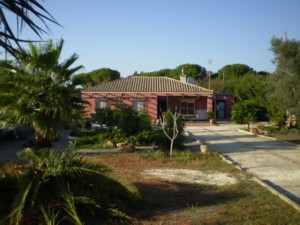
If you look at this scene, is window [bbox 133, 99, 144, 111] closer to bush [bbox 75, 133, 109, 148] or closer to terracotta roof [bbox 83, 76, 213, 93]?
terracotta roof [bbox 83, 76, 213, 93]

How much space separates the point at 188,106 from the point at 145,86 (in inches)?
190

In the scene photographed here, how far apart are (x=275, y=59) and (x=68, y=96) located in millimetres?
10516

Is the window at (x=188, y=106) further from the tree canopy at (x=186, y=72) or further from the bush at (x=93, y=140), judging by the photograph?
the tree canopy at (x=186, y=72)

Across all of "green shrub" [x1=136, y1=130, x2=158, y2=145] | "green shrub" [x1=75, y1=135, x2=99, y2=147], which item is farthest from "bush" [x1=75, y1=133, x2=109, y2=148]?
"green shrub" [x1=136, y1=130, x2=158, y2=145]

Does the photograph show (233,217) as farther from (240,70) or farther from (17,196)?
(240,70)

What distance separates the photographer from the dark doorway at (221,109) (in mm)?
40500

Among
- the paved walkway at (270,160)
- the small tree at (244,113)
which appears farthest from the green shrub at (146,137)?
the small tree at (244,113)

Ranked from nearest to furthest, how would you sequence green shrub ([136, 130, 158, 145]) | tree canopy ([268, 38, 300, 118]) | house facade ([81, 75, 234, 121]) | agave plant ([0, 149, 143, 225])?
agave plant ([0, 149, 143, 225])
tree canopy ([268, 38, 300, 118])
green shrub ([136, 130, 158, 145])
house facade ([81, 75, 234, 121])

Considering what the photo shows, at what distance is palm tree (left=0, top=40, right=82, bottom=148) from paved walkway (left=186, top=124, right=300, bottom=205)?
6.53 metres

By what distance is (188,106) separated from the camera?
36.8 meters

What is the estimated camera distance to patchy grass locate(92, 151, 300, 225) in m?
6.33

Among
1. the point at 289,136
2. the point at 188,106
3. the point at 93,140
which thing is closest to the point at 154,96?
the point at 188,106

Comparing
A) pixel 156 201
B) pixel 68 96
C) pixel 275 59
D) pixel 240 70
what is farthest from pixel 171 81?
pixel 240 70

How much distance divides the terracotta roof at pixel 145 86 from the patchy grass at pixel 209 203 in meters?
23.8
